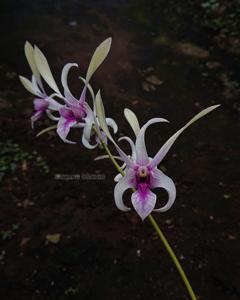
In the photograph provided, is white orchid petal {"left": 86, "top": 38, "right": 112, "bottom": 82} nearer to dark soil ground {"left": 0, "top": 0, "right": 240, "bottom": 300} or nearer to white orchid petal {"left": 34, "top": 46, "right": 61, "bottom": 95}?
white orchid petal {"left": 34, "top": 46, "right": 61, "bottom": 95}

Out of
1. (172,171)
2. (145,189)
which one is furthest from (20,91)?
(145,189)

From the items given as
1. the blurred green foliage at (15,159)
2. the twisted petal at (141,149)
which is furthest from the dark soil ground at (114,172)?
the twisted petal at (141,149)

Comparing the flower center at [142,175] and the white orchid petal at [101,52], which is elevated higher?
the white orchid petal at [101,52]

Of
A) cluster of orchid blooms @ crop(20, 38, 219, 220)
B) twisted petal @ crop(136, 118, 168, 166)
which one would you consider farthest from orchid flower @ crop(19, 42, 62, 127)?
twisted petal @ crop(136, 118, 168, 166)

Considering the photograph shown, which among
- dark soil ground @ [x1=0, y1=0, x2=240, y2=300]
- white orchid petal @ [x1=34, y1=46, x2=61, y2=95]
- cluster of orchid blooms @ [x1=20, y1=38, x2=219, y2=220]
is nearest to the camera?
cluster of orchid blooms @ [x1=20, y1=38, x2=219, y2=220]

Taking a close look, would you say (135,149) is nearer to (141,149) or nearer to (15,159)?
(141,149)

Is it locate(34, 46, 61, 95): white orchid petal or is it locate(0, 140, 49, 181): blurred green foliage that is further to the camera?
locate(0, 140, 49, 181): blurred green foliage

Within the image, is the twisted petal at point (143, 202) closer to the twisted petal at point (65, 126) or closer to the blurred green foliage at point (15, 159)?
the twisted petal at point (65, 126)

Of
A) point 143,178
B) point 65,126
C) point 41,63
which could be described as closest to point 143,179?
point 143,178
